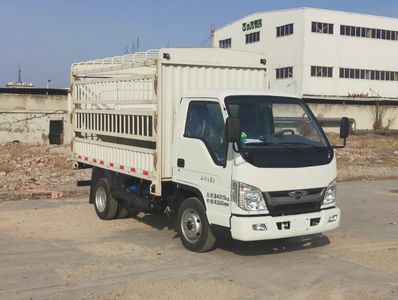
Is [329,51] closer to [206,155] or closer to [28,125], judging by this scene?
[28,125]

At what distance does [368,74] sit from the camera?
61000 millimetres

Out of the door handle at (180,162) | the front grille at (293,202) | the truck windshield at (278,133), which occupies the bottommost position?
the front grille at (293,202)

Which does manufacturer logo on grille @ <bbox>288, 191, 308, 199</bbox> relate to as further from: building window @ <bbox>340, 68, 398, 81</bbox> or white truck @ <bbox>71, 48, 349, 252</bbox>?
building window @ <bbox>340, 68, 398, 81</bbox>

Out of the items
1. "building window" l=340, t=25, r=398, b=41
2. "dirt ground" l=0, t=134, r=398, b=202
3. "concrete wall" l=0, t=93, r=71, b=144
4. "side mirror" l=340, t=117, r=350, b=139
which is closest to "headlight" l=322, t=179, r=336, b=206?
"side mirror" l=340, t=117, r=350, b=139

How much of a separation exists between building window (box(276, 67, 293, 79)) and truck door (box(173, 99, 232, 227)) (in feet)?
170

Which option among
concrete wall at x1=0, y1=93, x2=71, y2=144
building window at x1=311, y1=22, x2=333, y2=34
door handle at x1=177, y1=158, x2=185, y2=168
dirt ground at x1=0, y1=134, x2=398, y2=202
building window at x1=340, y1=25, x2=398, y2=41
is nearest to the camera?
door handle at x1=177, y1=158, x2=185, y2=168

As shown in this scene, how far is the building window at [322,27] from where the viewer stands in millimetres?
57219

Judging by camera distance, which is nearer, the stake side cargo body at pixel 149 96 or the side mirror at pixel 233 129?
the side mirror at pixel 233 129

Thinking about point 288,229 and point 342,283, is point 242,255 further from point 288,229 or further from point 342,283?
point 342,283

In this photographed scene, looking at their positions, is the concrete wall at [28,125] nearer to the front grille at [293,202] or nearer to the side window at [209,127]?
the side window at [209,127]

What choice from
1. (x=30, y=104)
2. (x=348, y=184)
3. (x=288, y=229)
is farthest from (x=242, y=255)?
(x=30, y=104)

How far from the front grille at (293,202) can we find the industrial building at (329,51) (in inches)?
1925

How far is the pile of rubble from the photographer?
1430 centimetres

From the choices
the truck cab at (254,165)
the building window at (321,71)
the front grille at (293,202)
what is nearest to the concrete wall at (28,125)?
the truck cab at (254,165)
